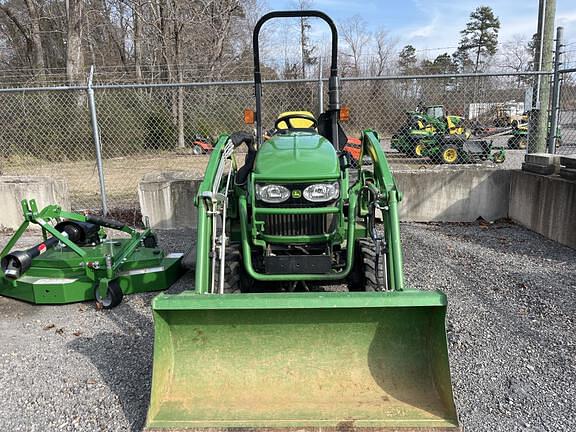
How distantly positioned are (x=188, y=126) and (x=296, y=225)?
10.1 m

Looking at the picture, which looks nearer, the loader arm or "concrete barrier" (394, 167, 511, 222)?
the loader arm

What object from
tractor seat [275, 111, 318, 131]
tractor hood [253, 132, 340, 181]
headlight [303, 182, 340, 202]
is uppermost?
tractor seat [275, 111, 318, 131]

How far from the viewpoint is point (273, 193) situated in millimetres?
3375

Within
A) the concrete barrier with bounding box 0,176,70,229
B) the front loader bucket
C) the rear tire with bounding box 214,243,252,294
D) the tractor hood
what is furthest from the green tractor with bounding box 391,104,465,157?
the front loader bucket

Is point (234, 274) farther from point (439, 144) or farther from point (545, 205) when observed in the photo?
point (439, 144)

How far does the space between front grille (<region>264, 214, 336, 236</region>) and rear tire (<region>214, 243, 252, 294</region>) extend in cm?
38

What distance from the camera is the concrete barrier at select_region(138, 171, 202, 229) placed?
679 centimetres

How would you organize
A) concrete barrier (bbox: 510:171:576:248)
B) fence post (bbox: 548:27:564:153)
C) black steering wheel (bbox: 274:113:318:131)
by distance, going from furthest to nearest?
fence post (bbox: 548:27:564:153) → concrete barrier (bbox: 510:171:576:248) → black steering wheel (bbox: 274:113:318:131)

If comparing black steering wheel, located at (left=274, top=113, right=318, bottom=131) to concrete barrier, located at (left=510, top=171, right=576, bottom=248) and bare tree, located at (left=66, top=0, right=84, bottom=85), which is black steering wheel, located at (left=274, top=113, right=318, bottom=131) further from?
bare tree, located at (left=66, top=0, right=84, bottom=85)

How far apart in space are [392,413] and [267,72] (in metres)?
14.5

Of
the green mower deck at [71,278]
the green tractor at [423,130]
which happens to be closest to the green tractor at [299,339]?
the green mower deck at [71,278]

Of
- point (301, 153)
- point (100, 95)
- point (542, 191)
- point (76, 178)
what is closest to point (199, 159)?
point (76, 178)

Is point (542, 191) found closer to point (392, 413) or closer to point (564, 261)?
point (564, 261)

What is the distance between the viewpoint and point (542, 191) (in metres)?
6.20
